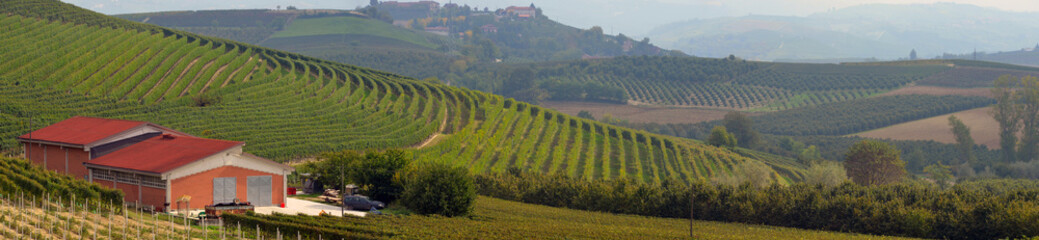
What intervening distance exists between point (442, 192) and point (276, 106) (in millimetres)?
35642

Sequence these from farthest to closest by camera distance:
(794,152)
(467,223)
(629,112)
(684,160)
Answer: (629,112), (794,152), (684,160), (467,223)

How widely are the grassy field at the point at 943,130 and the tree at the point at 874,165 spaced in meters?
41.6

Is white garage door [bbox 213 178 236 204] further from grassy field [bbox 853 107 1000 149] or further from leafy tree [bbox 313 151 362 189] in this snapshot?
grassy field [bbox 853 107 1000 149]

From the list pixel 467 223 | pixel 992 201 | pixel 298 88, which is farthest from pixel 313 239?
pixel 298 88

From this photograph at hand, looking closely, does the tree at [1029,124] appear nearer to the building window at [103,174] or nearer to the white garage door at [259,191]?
the white garage door at [259,191]

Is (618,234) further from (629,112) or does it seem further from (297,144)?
(629,112)

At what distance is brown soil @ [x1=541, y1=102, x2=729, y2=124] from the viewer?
481 feet

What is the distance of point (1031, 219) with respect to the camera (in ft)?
114

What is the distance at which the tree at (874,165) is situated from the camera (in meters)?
77.1

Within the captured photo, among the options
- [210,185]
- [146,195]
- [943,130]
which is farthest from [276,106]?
[943,130]

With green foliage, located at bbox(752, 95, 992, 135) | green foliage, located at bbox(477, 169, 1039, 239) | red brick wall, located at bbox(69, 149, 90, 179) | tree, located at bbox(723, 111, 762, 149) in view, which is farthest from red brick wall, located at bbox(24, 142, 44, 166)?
green foliage, located at bbox(752, 95, 992, 135)

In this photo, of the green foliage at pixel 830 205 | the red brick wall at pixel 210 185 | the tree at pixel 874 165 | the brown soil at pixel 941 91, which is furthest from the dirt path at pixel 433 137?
the brown soil at pixel 941 91

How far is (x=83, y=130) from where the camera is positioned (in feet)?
132

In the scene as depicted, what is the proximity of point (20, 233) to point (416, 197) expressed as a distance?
18980 mm
